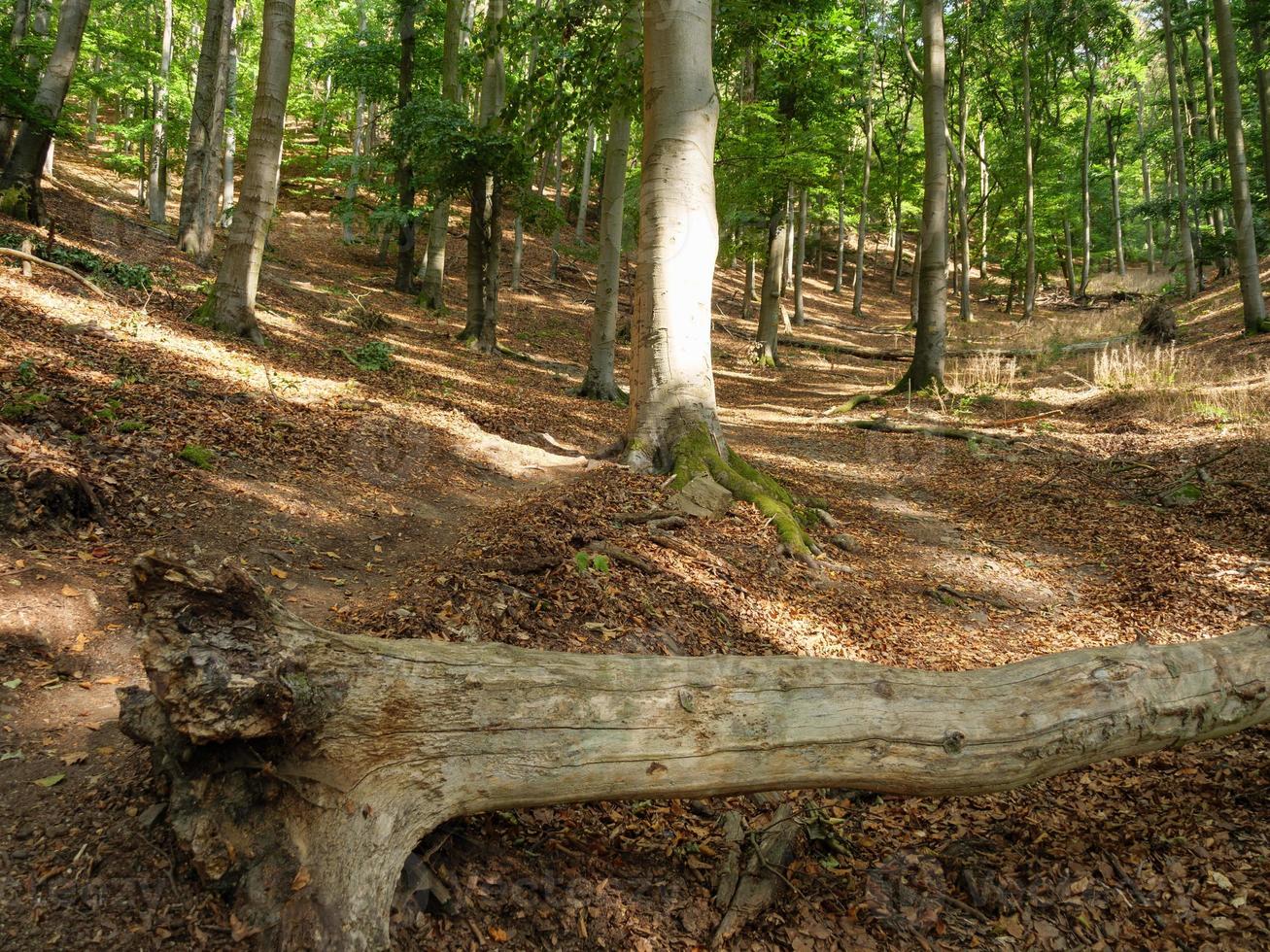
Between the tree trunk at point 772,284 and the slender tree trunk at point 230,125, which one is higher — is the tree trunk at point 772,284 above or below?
below

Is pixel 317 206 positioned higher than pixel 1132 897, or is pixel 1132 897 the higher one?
pixel 317 206

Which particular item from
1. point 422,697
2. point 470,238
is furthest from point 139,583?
point 470,238

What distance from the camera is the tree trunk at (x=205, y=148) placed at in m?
14.4

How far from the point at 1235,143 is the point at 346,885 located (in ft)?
63.7

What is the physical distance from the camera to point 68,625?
3594 mm

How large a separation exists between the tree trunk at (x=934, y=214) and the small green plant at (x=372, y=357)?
8849 mm

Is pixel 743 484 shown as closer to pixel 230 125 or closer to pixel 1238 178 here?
pixel 1238 178

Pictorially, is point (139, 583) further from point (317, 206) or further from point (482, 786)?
point (317, 206)

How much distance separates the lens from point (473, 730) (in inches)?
98.6

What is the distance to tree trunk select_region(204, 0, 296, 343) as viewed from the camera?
9.24 meters

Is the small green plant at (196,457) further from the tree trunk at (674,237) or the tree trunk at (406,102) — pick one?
the tree trunk at (406,102)

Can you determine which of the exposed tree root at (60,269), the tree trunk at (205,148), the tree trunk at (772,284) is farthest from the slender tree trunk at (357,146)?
the exposed tree root at (60,269)

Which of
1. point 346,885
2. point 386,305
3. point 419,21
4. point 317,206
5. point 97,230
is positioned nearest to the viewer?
point 346,885

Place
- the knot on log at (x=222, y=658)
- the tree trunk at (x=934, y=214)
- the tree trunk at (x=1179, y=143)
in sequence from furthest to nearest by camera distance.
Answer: the tree trunk at (x=1179, y=143), the tree trunk at (x=934, y=214), the knot on log at (x=222, y=658)
